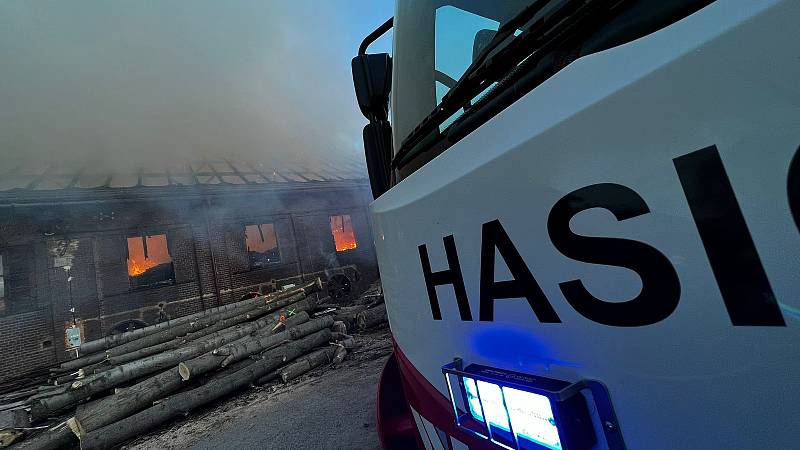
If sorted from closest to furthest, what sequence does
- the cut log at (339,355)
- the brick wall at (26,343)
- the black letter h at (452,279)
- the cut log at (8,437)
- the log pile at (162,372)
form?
the black letter h at (452,279), the log pile at (162,372), the cut log at (8,437), the cut log at (339,355), the brick wall at (26,343)

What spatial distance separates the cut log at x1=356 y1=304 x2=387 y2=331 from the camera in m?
7.90

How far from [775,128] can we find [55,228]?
14.1m

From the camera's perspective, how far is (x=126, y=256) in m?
10.9

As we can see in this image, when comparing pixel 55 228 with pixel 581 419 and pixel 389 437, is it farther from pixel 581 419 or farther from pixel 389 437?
pixel 581 419

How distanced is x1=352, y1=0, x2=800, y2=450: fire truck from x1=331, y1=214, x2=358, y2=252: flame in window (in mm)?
14469

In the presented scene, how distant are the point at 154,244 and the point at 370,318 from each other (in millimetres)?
8339

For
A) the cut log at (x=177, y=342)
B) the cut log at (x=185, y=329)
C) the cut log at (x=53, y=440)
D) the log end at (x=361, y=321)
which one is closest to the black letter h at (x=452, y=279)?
the cut log at (x=53, y=440)

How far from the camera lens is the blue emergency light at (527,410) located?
61 centimetres

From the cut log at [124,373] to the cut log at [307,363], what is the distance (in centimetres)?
184

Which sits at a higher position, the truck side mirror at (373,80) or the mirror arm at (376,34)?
the mirror arm at (376,34)

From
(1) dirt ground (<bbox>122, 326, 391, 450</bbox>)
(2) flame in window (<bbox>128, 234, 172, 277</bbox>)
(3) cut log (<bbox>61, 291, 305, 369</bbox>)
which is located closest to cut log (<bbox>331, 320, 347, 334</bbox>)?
(1) dirt ground (<bbox>122, 326, 391, 450</bbox>)

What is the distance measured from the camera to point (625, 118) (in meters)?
0.52

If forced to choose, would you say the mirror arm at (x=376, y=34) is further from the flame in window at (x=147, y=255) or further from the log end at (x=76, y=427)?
the flame in window at (x=147, y=255)

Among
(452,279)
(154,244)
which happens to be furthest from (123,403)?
(154,244)
